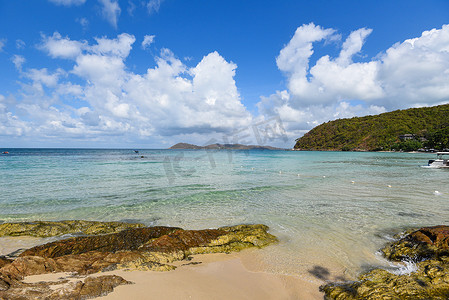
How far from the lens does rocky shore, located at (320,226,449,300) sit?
14.3 ft

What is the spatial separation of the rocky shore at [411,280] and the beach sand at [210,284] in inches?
30.0

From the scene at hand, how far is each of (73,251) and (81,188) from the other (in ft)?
44.2

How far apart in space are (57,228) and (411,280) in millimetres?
12337

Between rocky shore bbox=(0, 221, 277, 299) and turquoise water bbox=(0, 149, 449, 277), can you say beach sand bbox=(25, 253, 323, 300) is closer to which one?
rocky shore bbox=(0, 221, 277, 299)

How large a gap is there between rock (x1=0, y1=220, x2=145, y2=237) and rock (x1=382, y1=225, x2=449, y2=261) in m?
9.93

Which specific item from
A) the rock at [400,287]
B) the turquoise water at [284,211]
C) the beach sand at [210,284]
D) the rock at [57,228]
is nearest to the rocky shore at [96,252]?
the rock at [57,228]

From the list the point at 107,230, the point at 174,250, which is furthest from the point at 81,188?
the point at 174,250

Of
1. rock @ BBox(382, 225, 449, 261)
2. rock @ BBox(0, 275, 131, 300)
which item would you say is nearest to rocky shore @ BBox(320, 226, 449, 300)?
rock @ BBox(382, 225, 449, 261)

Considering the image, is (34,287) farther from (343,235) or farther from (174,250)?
(343,235)

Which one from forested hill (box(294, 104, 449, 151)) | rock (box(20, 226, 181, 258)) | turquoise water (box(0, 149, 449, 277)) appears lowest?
turquoise water (box(0, 149, 449, 277))

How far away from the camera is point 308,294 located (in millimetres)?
4922

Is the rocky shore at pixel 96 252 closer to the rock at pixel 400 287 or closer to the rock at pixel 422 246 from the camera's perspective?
the rock at pixel 400 287

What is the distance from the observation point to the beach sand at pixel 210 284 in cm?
473

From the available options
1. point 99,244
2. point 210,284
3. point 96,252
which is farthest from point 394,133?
point 96,252
